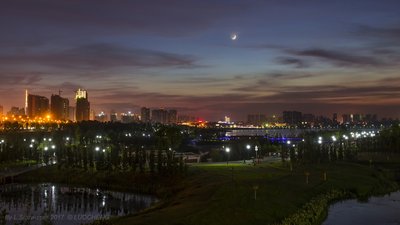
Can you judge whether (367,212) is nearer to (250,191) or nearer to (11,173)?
(250,191)

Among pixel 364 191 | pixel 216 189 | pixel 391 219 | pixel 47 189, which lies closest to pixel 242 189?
pixel 216 189

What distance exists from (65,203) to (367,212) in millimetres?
35722

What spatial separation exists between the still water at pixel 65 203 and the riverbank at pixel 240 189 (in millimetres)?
4017

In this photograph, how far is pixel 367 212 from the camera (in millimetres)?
51500

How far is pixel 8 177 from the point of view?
271ft

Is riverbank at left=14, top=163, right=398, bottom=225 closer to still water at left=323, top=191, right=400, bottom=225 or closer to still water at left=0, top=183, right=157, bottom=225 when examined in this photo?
still water at left=323, top=191, right=400, bottom=225

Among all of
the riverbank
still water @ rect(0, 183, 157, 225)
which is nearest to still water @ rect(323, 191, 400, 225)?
the riverbank

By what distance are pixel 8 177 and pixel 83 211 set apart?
3439 centimetres

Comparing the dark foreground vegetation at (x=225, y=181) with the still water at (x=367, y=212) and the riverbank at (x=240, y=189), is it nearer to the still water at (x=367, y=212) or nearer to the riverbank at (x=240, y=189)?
the riverbank at (x=240, y=189)

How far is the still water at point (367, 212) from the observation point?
47062 mm

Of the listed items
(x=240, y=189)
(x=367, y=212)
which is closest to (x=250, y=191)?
(x=240, y=189)

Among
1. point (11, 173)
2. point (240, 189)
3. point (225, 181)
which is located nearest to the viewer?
point (240, 189)

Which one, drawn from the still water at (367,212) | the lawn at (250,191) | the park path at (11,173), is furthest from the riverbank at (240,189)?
the still water at (367,212)

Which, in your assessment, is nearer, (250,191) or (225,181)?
(250,191)
